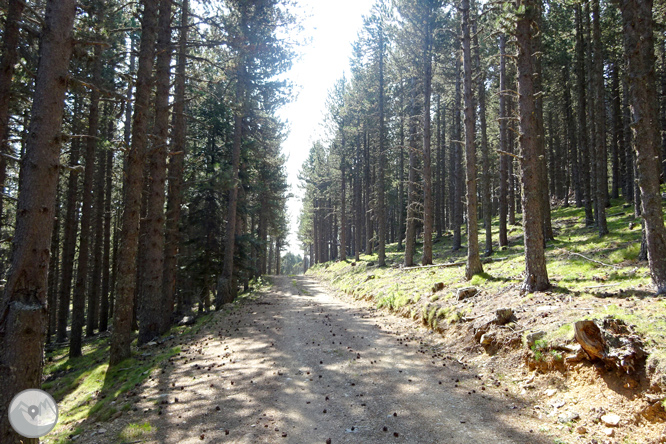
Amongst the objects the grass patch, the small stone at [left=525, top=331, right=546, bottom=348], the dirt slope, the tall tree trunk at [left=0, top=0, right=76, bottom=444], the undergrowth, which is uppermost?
the tall tree trunk at [left=0, top=0, right=76, bottom=444]

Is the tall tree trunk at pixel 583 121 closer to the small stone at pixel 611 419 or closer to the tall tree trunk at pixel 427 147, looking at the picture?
the tall tree trunk at pixel 427 147

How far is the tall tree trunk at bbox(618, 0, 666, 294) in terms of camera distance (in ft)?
22.5

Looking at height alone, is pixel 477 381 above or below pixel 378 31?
below

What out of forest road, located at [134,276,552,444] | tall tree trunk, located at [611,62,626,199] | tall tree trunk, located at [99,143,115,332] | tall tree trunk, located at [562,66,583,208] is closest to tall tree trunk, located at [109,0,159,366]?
forest road, located at [134,276,552,444]

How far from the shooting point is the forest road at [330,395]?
4.88 m

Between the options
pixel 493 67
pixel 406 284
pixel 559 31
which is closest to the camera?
pixel 406 284

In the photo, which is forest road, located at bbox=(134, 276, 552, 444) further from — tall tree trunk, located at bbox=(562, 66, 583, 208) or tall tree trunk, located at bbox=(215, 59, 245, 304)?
tall tree trunk, located at bbox=(562, 66, 583, 208)

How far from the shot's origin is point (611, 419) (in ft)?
14.6

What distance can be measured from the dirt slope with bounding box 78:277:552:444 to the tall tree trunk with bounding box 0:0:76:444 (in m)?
1.49

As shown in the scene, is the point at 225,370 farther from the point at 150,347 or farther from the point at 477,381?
the point at 477,381

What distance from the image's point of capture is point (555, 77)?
2750cm

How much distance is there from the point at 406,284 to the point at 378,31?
19070 millimetres

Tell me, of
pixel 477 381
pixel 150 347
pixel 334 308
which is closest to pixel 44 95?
pixel 150 347

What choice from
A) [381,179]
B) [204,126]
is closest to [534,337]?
[204,126]
